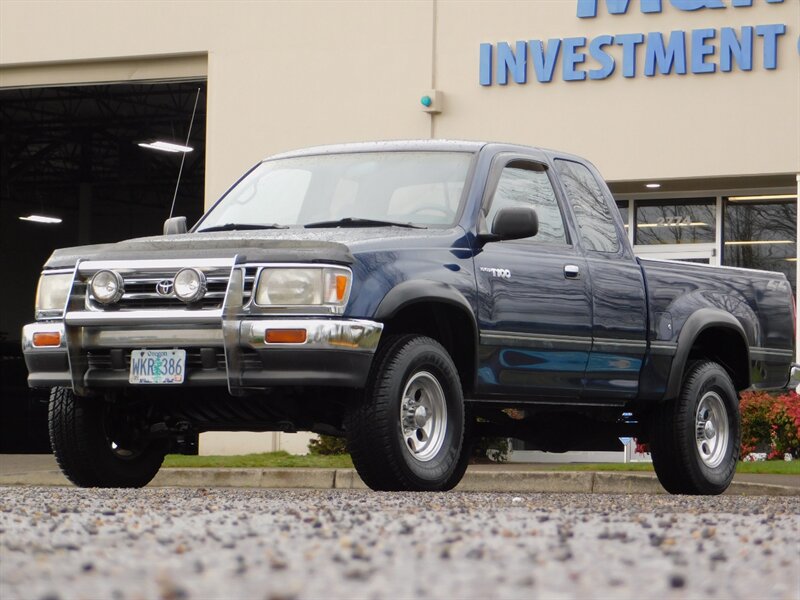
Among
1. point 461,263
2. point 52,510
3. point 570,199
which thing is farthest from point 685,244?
point 52,510

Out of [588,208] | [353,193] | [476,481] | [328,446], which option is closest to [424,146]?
[353,193]

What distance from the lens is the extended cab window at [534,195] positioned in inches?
356

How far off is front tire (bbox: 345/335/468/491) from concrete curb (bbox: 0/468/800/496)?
418cm

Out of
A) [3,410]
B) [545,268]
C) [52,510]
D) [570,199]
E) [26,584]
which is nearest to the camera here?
[26,584]

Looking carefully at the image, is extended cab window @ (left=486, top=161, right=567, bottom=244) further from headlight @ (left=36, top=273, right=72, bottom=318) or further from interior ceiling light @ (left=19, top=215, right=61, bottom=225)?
interior ceiling light @ (left=19, top=215, right=61, bottom=225)

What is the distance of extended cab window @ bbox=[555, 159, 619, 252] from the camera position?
9.47m

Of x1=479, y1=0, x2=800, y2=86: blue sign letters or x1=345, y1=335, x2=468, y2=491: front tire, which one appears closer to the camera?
x1=345, y1=335, x2=468, y2=491: front tire

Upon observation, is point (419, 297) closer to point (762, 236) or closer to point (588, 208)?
point (588, 208)

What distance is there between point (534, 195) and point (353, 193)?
3.62 ft

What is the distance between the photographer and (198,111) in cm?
3259

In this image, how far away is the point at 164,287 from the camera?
25.6ft

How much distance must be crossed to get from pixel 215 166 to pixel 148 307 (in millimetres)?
11653

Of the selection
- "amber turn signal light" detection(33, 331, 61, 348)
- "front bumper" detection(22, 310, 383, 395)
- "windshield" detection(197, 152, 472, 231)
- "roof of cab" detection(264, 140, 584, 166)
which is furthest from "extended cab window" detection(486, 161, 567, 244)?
"amber turn signal light" detection(33, 331, 61, 348)

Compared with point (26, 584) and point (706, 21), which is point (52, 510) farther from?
point (706, 21)
